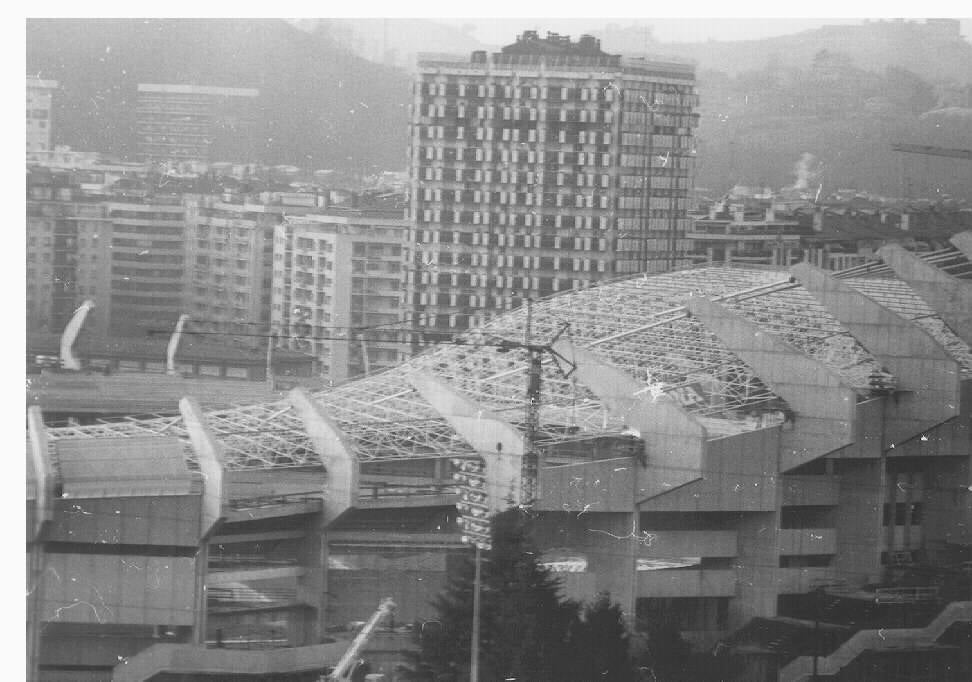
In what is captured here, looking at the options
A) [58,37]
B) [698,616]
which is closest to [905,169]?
[698,616]

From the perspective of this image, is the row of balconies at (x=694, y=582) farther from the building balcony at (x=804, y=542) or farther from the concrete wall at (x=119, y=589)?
the concrete wall at (x=119, y=589)

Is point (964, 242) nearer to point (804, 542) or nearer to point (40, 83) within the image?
point (804, 542)

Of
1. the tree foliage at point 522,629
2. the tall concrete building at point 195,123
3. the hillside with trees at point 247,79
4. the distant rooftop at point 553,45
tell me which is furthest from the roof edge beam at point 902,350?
the tall concrete building at point 195,123

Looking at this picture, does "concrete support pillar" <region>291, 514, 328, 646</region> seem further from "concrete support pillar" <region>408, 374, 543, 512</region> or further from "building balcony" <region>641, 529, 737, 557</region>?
"building balcony" <region>641, 529, 737, 557</region>

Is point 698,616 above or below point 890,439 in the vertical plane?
below

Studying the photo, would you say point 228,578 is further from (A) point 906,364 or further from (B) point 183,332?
(A) point 906,364

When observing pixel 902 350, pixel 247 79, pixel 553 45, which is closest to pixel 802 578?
pixel 902 350
